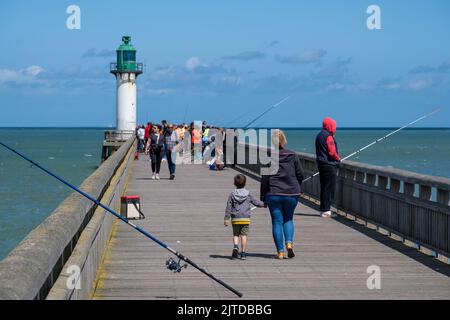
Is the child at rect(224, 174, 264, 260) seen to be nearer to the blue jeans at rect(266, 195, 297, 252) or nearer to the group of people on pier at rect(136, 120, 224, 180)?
the blue jeans at rect(266, 195, 297, 252)

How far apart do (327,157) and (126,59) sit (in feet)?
220

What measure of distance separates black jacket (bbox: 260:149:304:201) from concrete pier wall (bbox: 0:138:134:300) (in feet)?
7.07

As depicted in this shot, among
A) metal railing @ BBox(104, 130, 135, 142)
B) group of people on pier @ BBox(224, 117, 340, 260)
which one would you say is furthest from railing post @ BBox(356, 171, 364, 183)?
metal railing @ BBox(104, 130, 135, 142)

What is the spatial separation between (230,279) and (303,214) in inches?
312

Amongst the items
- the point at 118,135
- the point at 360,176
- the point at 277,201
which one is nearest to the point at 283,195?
the point at 277,201

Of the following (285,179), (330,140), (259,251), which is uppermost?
(330,140)

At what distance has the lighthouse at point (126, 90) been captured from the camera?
269 feet

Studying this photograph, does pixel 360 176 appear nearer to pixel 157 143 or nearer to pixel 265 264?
pixel 265 264

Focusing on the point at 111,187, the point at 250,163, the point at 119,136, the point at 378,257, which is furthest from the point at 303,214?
the point at 119,136

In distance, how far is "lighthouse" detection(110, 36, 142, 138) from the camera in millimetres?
82062

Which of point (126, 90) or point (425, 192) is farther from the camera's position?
point (126, 90)

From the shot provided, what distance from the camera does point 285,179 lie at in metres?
12.2

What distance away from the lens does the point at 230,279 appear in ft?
34.6
